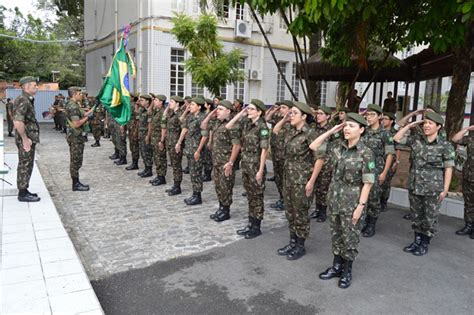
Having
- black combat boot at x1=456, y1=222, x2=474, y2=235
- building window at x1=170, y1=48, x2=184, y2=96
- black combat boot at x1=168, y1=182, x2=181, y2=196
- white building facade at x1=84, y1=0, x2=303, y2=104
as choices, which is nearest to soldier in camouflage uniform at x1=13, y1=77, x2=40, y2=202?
black combat boot at x1=168, y1=182, x2=181, y2=196

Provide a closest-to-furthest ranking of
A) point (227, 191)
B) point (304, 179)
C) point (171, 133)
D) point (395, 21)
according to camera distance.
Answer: point (304, 179) → point (227, 191) → point (171, 133) → point (395, 21)

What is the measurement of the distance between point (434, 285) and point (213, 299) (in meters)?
2.13

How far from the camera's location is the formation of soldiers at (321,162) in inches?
150

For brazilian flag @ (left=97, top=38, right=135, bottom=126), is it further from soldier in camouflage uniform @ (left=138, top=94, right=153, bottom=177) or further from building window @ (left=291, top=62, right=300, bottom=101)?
building window @ (left=291, top=62, right=300, bottom=101)

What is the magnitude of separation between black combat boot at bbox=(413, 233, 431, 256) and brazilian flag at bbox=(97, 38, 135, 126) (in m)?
5.68

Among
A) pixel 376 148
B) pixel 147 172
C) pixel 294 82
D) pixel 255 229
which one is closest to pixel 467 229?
pixel 376 148

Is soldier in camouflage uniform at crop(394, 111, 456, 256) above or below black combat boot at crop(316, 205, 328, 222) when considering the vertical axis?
above

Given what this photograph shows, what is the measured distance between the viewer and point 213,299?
142 inches

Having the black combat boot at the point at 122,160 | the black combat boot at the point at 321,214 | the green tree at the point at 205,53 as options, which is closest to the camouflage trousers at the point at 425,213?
the black combat boot at the point at 321,214

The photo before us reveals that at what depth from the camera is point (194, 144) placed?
679 cm

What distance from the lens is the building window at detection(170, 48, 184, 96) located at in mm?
15852

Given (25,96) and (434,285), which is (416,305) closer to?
(434,285)

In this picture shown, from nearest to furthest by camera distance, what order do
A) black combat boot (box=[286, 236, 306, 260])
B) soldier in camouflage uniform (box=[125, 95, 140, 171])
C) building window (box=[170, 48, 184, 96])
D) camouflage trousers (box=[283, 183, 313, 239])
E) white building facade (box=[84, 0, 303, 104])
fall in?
camouflage trousers (box=[283, 183, 313, 239]), black combat boot (box=[286, 236, 306, 260]), soldier in camouflage uniform (box=[125, 95, 140, 171]), white building facade (box=[84, 0, 303, 104]), building window (box=[170, 48, 184, 96])

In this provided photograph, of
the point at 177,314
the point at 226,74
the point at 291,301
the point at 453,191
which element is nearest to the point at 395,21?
the point at 453,191
